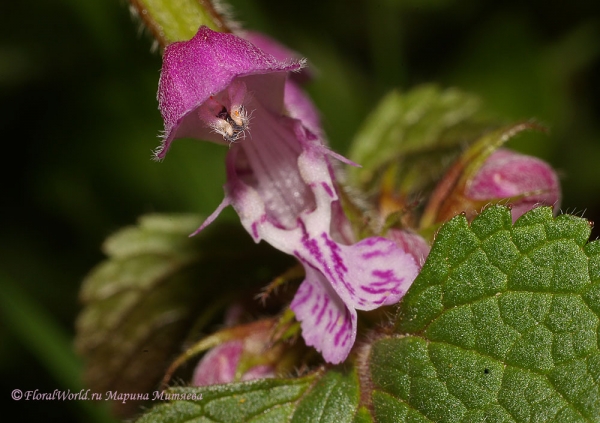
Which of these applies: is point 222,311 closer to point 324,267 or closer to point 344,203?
point 344,203

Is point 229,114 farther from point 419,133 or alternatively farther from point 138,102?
point 138,102

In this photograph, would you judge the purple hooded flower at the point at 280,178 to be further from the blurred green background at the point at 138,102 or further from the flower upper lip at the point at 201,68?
the blurred green background at the point at 138,102

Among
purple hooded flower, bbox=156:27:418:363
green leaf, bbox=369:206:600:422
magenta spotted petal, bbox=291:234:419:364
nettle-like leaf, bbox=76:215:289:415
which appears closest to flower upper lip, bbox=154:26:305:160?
purple hooded flower, bbox=156:27:418:363

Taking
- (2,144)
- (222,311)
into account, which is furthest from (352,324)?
(2,144)

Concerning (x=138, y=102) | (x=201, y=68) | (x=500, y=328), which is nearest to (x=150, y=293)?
(x=201, y=68)

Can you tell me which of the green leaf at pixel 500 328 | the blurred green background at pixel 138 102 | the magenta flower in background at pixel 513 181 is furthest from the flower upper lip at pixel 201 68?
the blurred green background at pixel 138 102
